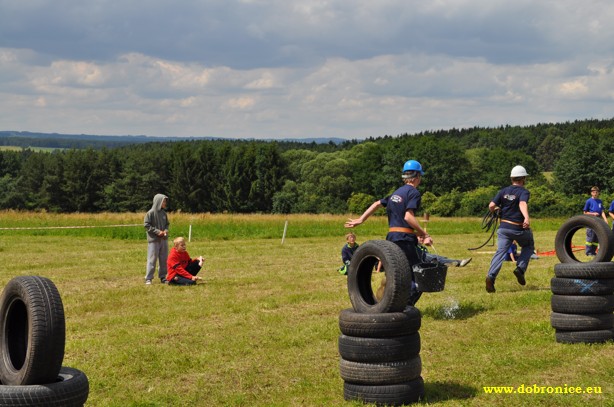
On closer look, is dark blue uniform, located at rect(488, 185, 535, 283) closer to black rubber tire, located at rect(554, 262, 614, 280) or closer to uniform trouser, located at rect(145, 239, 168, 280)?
black rubber tire, located at rect(554, 262, 614, 280)

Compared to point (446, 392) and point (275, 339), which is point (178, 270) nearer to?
point (275, 339)

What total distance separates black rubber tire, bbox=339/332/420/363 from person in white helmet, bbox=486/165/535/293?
21.1ft

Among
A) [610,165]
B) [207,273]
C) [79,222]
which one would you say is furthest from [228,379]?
[610,165]

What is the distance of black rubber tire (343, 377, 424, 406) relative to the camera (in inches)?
277

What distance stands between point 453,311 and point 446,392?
4.10 m

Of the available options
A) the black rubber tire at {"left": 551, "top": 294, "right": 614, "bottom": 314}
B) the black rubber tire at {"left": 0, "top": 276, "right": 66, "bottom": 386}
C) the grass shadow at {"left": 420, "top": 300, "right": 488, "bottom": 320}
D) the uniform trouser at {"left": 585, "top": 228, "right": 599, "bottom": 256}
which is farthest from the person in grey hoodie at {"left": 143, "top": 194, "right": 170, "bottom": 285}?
the uniform trouser at {"left": 585, "top": 228, "right": 599, "bottom": 256}

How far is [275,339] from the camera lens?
10055 millimetres

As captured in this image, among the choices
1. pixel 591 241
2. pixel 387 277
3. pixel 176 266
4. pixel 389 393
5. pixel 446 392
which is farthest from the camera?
pixel 591 241

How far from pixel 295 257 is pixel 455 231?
18473 millimetres

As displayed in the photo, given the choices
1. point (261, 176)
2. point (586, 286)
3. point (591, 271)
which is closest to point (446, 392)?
point (586, 286)

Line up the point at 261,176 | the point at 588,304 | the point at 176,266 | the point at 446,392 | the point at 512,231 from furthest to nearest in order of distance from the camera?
the point at 261,176
the point at 176,266
the point at 512,231
the point at 588,304
the point at 446,392

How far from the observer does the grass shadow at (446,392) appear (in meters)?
7.35

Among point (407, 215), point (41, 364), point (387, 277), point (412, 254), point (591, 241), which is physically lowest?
point (591, 241)

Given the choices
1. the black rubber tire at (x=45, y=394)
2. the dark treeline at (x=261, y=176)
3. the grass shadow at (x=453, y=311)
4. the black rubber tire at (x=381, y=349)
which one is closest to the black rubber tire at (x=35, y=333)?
the black rubber tire at (x=45, y=394)
